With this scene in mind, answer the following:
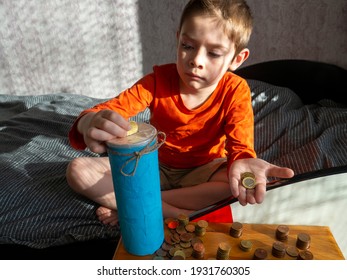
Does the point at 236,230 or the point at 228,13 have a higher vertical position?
the point at 228,13

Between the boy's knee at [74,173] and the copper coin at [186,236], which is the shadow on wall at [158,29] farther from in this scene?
the copper coin at [186,236]

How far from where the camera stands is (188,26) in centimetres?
78

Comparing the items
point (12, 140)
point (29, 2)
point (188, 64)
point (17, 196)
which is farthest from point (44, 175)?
point (29, 2)

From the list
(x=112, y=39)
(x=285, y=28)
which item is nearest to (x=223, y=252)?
(x=285, y=28)

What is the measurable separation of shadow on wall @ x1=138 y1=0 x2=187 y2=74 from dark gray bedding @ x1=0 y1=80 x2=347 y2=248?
16.3 inches

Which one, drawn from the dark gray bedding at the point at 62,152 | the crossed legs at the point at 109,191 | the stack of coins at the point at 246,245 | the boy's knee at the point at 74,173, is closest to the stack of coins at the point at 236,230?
the stack of coins at the point at 246,245

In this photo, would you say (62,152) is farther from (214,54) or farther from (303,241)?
(303,241)

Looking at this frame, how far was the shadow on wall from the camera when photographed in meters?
1.65

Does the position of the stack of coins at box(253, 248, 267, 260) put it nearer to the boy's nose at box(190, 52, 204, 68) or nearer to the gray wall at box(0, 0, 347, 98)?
the boy's nose at box(190, 52, 204, 68)

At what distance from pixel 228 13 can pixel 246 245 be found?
517 millimetres

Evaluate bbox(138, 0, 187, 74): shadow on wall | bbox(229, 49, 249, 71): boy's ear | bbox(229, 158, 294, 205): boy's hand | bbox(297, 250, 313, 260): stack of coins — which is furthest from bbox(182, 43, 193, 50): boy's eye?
bbox(138, 0, 187, 74): shadow on wall

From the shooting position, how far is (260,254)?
2.02 ft

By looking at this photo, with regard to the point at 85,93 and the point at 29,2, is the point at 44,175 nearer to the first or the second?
the point at 85,93

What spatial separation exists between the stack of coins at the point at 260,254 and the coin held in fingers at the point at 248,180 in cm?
12
